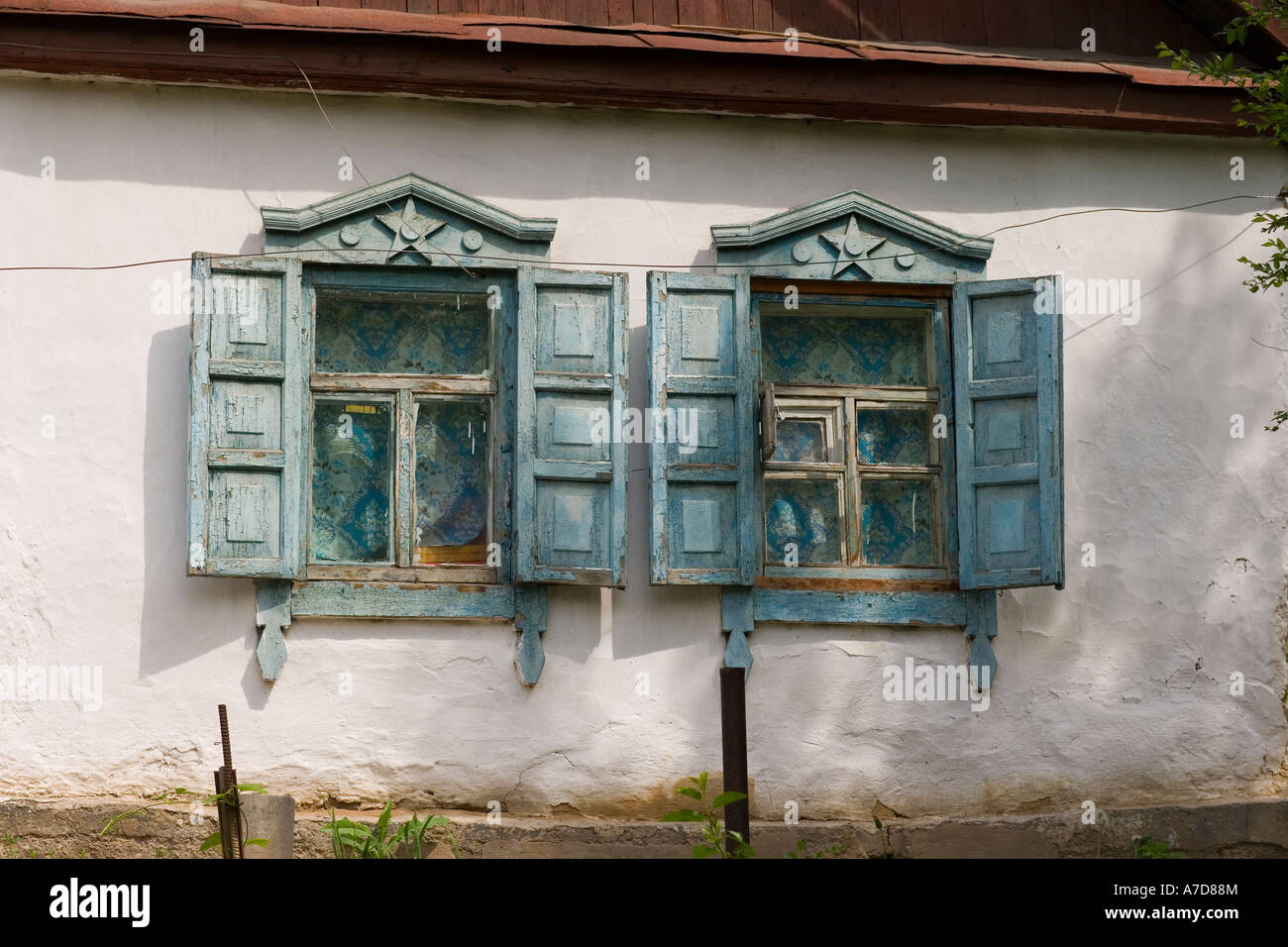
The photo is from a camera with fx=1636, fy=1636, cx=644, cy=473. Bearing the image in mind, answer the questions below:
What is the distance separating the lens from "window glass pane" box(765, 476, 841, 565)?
673 cm

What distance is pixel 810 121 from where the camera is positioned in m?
6.90

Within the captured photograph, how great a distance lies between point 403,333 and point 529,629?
4.32 ft

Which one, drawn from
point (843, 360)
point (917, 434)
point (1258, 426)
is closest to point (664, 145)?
point (843, 360)

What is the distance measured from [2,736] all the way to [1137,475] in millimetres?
4623

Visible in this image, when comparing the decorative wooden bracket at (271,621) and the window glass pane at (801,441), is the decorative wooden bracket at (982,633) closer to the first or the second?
the window glass pane at (801,441)

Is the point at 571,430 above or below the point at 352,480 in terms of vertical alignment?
above

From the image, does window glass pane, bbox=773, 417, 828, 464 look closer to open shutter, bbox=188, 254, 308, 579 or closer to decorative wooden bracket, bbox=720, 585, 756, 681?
decorative wooden bracket, bbox=720, 585, 756, 681

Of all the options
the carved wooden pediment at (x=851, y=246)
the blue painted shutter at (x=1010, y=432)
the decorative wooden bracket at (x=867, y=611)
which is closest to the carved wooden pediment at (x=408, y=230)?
the carved wooden pediment at (x=851, y=246)

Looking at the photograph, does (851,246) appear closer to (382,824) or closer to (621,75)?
(621,75)

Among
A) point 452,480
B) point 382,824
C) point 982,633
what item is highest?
point 452,480

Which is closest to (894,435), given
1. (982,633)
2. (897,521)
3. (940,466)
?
(940,466)

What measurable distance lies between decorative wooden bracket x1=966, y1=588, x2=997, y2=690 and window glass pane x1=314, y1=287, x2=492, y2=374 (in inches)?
86.6

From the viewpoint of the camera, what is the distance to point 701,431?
21.4ft

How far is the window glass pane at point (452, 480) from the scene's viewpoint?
6535 millimetres
